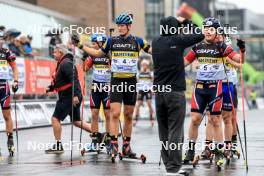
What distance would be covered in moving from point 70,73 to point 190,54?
3.66 m

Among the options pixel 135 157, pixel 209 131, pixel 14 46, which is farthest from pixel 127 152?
pixel 14 46

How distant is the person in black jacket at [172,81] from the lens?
35.0ft

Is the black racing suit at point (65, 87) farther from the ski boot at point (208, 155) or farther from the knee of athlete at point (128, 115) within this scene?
the ski boot at point (208, 155)

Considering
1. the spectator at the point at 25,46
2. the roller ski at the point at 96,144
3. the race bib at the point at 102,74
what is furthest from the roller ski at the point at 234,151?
the spectator at the point at 25,46

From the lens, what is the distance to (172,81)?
1073cm

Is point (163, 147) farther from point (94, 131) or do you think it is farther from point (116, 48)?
point (94, 131)

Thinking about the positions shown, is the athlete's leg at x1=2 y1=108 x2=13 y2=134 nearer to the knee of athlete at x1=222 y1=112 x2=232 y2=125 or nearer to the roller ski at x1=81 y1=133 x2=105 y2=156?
the roller ski at x1=81 y1=133 x2=105 y2=156

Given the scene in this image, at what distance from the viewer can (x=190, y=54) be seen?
40.5 feet

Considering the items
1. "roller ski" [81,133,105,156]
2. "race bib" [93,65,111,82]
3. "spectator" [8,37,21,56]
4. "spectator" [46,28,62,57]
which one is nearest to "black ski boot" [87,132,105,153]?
"roller ski" [81,133,105,156]

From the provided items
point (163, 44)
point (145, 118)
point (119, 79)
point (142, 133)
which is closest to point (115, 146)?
point (119, 79)

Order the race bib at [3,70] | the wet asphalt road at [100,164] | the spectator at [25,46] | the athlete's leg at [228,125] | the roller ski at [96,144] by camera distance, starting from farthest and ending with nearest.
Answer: the spectator at [25,46] → the roller ski at [96,144] → the race bib at [3,70] → the athlete's leg at [228,125] → the wet asphalt road at [100,164]

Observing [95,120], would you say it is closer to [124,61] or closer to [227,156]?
[124,61]

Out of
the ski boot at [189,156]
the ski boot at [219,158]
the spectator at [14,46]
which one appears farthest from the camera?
the spectator at [14,46]

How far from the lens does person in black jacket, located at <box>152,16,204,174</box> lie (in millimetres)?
10664
